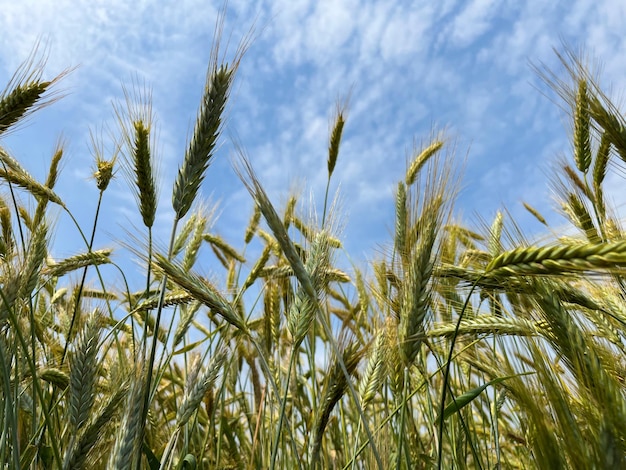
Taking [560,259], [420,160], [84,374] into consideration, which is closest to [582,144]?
[420,160]

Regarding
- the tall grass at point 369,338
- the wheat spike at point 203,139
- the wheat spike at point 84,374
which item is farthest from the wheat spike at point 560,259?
the wheat spike at point 84,374

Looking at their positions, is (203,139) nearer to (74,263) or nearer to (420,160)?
(74,263)

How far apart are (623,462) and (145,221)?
1627 mm

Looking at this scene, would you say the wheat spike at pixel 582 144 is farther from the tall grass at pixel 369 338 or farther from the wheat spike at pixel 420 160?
the wheat spike at pixel 420 160

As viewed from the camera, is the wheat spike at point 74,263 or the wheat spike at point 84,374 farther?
the wheat spike at point 74,263

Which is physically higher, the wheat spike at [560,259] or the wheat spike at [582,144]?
the wheat spike at [582,144]

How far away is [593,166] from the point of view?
3172 millimetres

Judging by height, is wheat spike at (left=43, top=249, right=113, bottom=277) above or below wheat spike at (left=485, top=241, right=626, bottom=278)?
above

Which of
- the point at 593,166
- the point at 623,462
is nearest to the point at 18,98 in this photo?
the point at 623,462

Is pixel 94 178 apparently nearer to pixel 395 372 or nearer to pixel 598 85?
pixel 395 372

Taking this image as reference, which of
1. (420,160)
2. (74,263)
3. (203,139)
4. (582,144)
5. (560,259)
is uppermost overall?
(420,160)

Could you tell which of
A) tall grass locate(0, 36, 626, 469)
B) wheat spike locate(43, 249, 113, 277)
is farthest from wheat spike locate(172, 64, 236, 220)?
wheat spike locate(43, 249, 113, 277)

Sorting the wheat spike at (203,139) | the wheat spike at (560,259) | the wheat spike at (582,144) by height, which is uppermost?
the wheat spike at (582,144)

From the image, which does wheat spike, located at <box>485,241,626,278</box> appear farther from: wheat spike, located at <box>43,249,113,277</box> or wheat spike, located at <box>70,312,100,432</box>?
wheat spike, located at <box>43,249,113,277</box>
